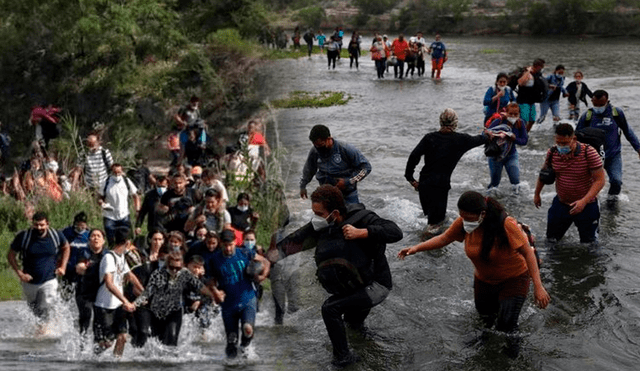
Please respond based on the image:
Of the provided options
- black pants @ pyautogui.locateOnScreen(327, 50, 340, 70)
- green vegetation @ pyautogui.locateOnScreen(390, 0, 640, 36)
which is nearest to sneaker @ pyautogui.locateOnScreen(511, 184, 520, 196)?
black pants @ pyautogui.locateOnScreen(327, 50, 340, 70)

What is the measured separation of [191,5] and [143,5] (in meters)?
3.16

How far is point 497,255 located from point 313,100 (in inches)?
726

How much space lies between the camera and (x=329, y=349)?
7.87 m

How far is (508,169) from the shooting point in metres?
12.5

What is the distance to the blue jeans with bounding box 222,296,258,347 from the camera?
25.2 feet

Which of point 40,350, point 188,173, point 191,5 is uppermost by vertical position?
point 191,5

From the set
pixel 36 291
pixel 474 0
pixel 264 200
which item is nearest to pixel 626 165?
pixel 264 200

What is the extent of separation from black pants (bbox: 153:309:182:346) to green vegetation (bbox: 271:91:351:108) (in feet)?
53.6

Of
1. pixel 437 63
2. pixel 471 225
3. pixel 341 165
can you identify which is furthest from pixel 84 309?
pixel 437 63

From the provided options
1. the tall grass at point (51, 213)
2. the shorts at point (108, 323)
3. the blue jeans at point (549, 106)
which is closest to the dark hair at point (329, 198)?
the shorts at point (108, 323)

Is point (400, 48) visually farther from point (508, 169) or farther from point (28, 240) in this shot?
point (28, 240)

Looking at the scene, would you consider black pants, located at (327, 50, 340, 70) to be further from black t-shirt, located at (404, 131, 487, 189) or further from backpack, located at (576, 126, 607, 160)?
black t-shirt, located at (404, 131, 487, 189)

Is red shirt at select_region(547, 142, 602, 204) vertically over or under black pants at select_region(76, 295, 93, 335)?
over

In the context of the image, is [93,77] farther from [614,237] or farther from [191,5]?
[614,237]
